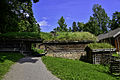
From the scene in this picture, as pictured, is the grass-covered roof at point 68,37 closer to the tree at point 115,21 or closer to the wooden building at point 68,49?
the wooden building at point 68,49

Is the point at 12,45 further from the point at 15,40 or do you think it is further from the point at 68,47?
the point at 68,47

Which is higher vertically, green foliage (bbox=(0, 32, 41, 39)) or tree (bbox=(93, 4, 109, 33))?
tree (bbox=(93, 4, 109, 33))

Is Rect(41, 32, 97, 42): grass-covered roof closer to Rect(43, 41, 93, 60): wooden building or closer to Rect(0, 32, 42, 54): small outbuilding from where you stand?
Rect(43, 41, 93, 60): wooden building

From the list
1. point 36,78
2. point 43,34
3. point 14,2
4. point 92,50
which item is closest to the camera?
point 36,78

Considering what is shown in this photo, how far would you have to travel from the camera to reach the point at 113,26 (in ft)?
150

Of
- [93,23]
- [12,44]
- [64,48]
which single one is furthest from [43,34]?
[93,23]

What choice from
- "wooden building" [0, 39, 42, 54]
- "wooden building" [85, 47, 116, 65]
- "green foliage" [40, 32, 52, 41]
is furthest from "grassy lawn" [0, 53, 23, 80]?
"wooden building" [85, 47, 116, 65]

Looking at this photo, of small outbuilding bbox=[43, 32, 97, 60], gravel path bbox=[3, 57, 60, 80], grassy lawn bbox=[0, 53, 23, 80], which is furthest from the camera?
small outbuilding bbox=[43, 32, 97, 60]

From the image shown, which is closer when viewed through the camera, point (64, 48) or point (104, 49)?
point (104, 49)

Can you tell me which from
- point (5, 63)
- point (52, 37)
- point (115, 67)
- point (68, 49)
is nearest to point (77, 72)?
point (115, 67)

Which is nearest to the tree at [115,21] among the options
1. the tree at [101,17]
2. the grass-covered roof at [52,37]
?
the tree at [101,17]

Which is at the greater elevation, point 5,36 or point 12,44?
point 5,36

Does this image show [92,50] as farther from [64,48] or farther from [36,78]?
[36,78]

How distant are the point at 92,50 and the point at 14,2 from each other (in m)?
17.7
